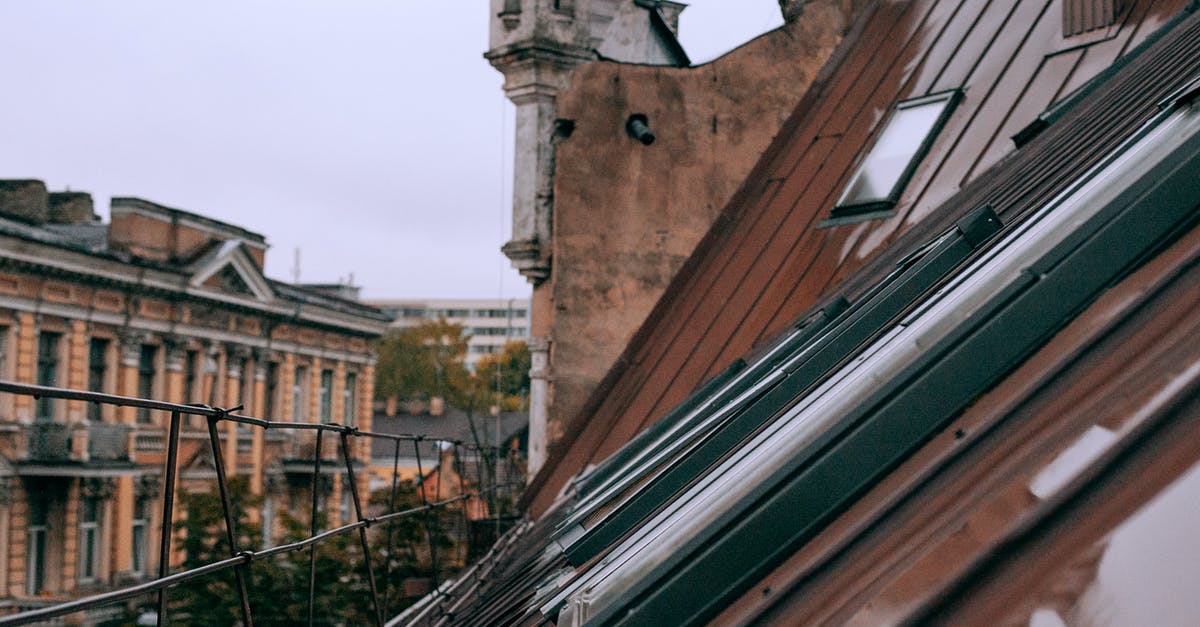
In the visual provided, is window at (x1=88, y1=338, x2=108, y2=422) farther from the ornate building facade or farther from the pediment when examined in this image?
the pediment

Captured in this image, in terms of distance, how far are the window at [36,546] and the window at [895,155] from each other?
23204 mm

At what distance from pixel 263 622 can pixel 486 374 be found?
73.9m

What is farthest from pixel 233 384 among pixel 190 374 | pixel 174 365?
pixel 174 365

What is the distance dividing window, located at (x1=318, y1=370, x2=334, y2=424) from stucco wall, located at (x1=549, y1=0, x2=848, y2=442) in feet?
94.8

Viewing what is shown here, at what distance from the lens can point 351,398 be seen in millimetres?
44219

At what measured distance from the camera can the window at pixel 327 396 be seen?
42156 millimetres

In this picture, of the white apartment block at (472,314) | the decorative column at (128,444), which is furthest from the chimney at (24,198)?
the white apartment block at (472,314)

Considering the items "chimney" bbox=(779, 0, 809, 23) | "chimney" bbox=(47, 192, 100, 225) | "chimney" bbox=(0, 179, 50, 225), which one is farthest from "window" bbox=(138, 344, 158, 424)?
"chimney" bbox=(779, 0, 809, 23)

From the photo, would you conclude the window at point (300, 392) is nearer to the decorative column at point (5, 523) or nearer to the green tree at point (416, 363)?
the decorative column at point (5, 523)

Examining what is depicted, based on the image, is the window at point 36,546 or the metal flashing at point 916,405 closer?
the metal flashing at point 916,405

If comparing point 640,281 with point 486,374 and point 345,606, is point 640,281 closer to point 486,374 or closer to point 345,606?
point 345,606

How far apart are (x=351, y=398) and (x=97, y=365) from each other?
13.1 meters

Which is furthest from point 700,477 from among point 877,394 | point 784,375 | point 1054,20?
point 1054,20

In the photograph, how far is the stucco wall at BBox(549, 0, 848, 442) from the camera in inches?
557
